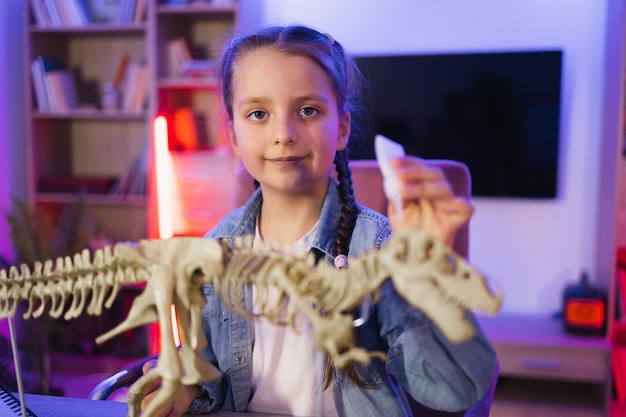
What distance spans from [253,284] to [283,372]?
38 cm

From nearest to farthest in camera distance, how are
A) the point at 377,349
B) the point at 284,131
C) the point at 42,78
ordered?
1. the point at 284,131
2. the point at 377,349
3. the point at 42,78

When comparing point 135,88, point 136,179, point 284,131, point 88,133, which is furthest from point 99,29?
point 284,131

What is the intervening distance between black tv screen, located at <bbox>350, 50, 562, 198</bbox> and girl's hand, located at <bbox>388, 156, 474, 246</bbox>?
2.12m

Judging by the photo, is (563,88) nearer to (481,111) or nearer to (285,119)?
(481,111)

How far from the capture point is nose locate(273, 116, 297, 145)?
34.2 inches

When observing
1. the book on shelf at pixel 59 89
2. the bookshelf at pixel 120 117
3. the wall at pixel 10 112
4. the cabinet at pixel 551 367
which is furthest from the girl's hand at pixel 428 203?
the wall at pixel 10 112

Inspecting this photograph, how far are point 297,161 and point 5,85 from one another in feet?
9.34

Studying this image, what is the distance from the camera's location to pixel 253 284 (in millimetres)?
708

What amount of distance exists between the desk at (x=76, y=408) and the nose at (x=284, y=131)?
0.44 metres

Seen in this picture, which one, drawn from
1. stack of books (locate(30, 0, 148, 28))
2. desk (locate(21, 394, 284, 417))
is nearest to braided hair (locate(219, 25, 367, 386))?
desk (locate(21, 394, 284, 417))

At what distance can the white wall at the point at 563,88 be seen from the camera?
106 inches

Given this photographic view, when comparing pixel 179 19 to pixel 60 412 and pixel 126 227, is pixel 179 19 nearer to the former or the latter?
pixel 126 227

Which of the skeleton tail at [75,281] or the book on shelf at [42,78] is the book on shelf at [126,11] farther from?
the skeleton tail at [75,281]

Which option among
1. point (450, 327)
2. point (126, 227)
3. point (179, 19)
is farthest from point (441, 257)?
point (126, 227)
